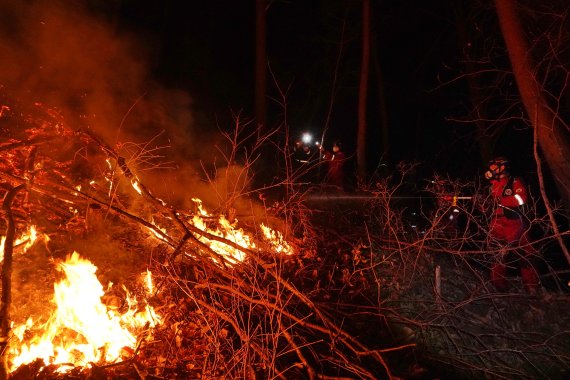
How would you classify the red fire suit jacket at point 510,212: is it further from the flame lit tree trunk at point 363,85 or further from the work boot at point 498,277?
the flame lit tree trunk at point 363,85

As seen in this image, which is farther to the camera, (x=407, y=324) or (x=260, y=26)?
(x=260, y=26)

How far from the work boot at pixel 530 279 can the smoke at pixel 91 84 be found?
5616mm

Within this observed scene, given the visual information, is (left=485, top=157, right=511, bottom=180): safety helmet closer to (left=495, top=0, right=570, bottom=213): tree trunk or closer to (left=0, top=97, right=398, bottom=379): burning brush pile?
(left=495, top=0, right=570, bottom=213): tree trunk

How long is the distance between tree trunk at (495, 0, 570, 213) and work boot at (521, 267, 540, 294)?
1176 mm

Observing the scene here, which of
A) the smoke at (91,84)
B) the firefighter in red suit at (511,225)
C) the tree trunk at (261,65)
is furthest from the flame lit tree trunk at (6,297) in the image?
the tree trunk at (261,65)

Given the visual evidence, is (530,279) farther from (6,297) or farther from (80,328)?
(6,297)

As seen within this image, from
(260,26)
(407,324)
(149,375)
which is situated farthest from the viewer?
(260,26)

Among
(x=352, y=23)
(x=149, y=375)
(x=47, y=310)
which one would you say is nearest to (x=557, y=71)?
(x=149, y=375)

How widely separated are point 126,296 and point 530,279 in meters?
6.09

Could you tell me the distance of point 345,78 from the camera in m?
19.6

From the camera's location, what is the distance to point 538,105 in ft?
20.3

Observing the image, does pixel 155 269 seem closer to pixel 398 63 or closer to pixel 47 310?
pixel 47 310

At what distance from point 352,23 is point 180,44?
7.34 meters

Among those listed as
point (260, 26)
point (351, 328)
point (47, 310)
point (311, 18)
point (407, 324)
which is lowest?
point (407, 324)
